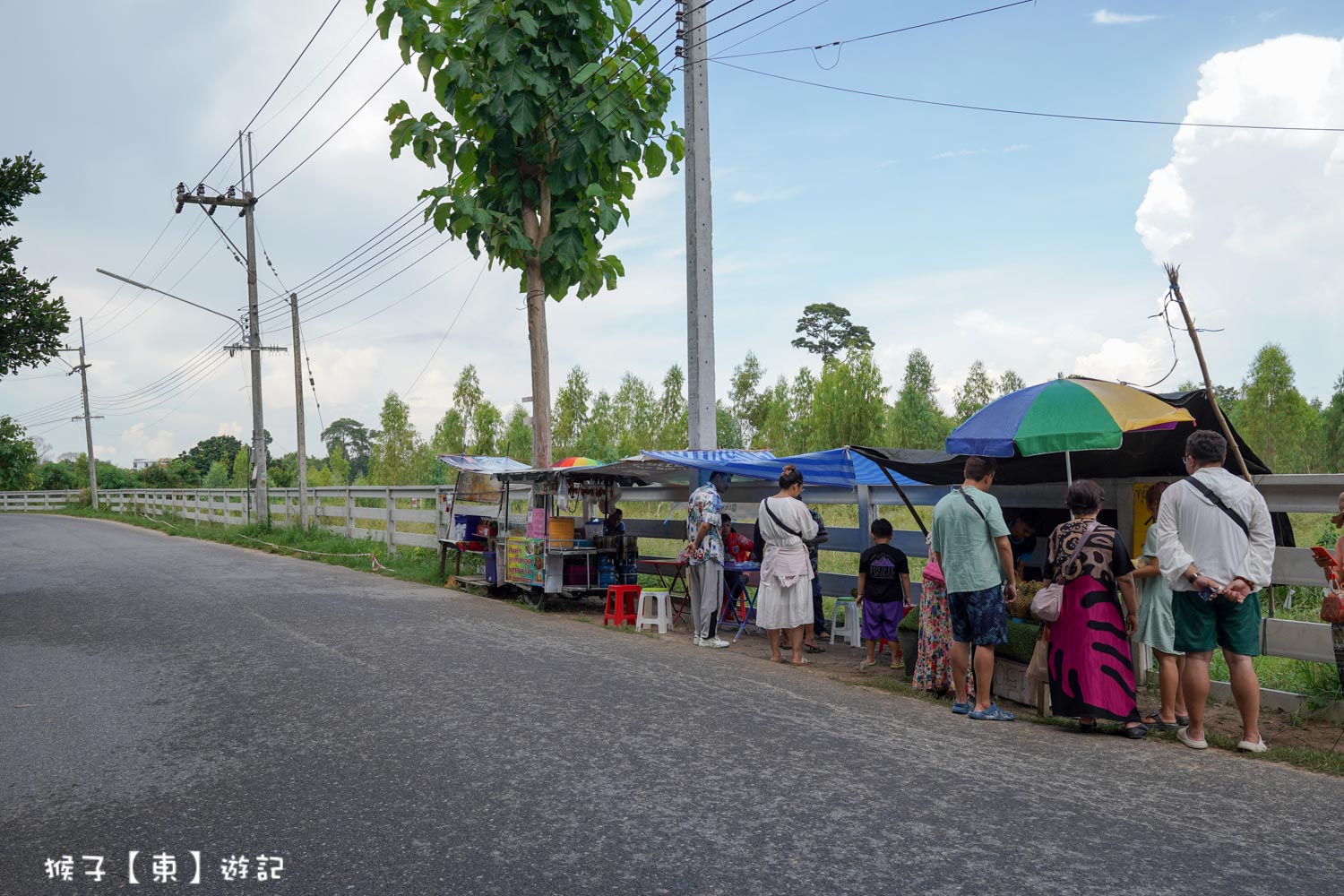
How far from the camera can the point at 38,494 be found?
184 ft

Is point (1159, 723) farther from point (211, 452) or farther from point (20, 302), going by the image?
point (211, 452)

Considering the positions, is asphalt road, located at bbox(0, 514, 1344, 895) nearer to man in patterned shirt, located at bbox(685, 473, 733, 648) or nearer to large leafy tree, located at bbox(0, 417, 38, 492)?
man in patterned shirt, located at bbox(685, 473, 733, 648)

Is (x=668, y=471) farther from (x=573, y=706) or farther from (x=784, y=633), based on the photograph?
(x=573, y=706)

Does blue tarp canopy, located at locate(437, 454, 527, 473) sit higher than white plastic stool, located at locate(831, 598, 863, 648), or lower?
higher

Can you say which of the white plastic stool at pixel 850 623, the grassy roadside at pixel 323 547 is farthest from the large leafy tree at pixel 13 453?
the white plastic stool at pixel 850 623

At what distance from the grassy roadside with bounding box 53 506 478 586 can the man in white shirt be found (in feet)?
40.0

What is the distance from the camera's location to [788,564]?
9008mm

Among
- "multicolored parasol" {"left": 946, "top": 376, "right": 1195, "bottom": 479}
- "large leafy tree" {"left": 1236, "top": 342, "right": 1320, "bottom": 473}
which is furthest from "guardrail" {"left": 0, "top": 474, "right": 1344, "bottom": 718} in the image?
"large leafy tree" {"left": 1236, "top": 342, "right": 1320, "bottom": 473}

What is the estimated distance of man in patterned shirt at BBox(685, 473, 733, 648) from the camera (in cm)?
Answer: 1013

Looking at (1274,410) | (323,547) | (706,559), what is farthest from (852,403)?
(706,559)

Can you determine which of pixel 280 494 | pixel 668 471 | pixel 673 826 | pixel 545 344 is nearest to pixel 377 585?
pixel 545 344

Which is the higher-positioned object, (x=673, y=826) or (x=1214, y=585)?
(x=1214, y=585)

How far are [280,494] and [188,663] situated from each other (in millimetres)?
21735

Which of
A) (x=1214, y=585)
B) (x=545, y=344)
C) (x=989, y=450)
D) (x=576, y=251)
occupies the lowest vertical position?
(x=1214, y=585)
